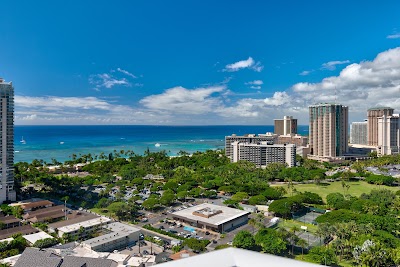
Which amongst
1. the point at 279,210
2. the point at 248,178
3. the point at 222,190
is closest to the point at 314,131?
the point at 248,178

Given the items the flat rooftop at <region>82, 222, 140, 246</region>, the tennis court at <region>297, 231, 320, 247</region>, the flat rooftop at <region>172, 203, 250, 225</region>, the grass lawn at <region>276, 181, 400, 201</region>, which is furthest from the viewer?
the grass lawn at <region>276, 181, 400, 201</region>

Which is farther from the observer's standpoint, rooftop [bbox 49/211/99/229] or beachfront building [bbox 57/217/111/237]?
rooftop [bbox 49/211/99/229]

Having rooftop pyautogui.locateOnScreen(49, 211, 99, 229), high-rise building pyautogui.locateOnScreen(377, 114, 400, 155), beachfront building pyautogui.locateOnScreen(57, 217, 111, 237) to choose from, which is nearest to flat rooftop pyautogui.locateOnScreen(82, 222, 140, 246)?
beachfront building pyautogui.locateOnScreen(57, 217, 111, 237)

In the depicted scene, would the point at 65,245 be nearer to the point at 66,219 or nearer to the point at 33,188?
the point at 66,219

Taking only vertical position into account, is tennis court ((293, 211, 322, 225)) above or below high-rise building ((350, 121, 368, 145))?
below

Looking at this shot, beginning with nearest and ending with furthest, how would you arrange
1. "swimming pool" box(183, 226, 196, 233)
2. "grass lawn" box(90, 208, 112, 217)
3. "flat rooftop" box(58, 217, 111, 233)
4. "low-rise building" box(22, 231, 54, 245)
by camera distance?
"low-rise building" box(22, 231, 54, 245)
"flat rooftop" box(58, 217, 111, 233)
"swimming pool" box(183, 226, 196, 233)
"grass lawn" box(90, 208, 112, 217)

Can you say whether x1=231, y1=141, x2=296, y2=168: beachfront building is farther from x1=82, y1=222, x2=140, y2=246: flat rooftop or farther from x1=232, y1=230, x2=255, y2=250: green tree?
x1=82, y1=222, x2=140, y2=246: flat rooftop

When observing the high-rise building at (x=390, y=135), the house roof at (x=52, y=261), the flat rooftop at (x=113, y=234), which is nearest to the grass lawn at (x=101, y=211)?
the flat rooftop at (x=113, y=234)

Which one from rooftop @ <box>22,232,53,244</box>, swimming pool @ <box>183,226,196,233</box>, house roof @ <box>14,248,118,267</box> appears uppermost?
house roof @ <box>14,248,118,267</box>
